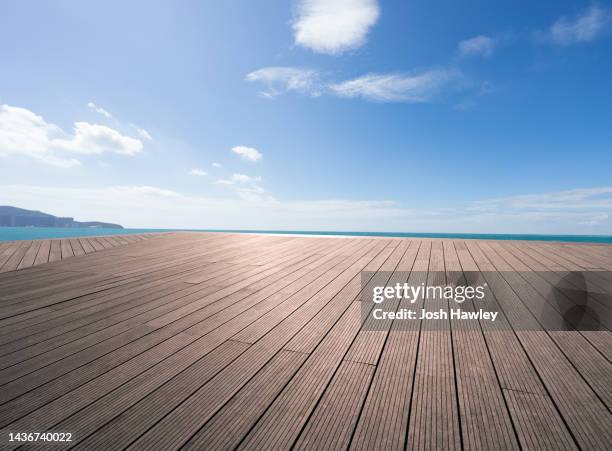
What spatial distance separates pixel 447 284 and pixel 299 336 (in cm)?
174

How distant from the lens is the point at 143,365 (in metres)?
1.30

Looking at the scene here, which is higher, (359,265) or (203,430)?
(359,265)

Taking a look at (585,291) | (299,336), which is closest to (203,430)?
(299,336)

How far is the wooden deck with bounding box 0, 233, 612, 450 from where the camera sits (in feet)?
2.98

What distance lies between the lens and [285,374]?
48.4 inches

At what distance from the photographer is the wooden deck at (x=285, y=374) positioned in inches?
35.8

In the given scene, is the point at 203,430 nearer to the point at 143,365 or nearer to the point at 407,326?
the point at 143,365
